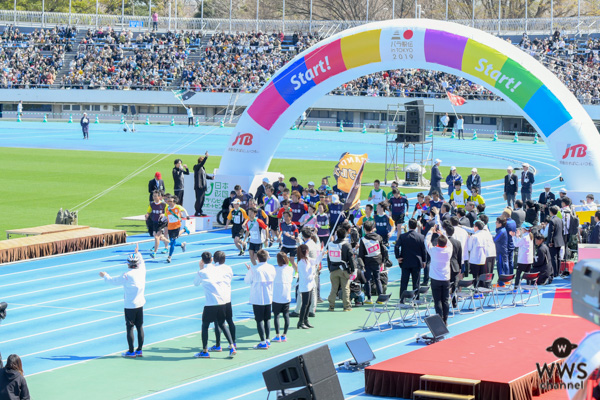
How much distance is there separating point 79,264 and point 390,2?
69852 millimetres

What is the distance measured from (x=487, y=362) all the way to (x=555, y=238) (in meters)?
7.77

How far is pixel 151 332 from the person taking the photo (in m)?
13.9

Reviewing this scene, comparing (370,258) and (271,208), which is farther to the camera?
(271,208)

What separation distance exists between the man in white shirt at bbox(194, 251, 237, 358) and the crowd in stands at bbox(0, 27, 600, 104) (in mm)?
46975

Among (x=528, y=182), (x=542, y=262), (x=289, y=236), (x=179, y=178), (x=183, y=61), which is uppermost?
(x=183, y=61)

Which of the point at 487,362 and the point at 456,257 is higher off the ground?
the point at 456,257

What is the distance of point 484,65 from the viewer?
20.8 meters

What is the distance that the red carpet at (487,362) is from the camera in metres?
9.98

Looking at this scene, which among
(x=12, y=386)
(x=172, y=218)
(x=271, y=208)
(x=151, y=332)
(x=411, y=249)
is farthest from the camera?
(x=271, y=208)

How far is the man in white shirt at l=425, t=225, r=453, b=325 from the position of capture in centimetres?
1390

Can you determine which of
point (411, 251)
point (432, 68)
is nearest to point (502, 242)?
point (411, 251)

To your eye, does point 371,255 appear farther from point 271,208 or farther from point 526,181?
point 526,181

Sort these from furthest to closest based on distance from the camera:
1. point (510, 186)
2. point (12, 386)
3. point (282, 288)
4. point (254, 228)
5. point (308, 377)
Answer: point (510, 186), point (254, 228), point (282, 288), point (12, 386), point (308, 377)

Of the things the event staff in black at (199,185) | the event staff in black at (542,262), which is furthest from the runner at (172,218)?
the event staff in black at (542,262)
